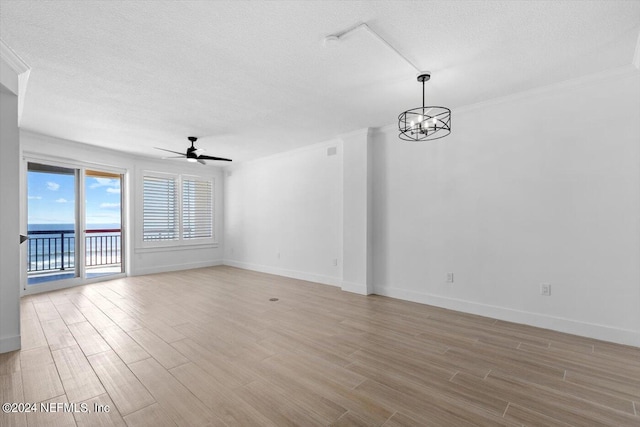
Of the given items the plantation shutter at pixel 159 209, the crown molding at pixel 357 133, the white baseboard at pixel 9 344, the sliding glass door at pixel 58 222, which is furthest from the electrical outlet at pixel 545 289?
the sliding glass door at pixel 58 222

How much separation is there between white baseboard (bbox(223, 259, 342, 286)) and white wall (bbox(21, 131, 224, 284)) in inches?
35.4

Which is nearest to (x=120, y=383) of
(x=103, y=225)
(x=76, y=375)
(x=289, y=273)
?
(x=76, y=375)

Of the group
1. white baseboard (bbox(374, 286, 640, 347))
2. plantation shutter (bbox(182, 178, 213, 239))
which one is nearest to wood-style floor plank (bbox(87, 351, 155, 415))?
white baseboard (bbox(374, 286, 640, 347))

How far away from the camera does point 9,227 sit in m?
2.95

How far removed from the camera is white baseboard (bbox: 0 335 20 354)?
282 centimetres

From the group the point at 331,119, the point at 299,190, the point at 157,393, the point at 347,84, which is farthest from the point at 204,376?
the point at 299,190

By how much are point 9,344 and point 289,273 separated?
171 inches

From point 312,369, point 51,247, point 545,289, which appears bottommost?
point 312,369

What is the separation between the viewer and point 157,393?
214 cm

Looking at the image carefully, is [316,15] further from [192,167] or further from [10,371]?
[192,167]

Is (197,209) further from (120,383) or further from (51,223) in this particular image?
(120,383)

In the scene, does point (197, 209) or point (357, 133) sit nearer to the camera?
point (357, 133)

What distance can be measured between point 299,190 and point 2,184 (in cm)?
439

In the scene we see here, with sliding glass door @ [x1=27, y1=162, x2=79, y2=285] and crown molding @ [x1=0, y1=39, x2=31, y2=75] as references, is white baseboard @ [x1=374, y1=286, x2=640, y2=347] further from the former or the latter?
sliding glass door @ [x1=27, y1=162, x2=79, y2=285]
